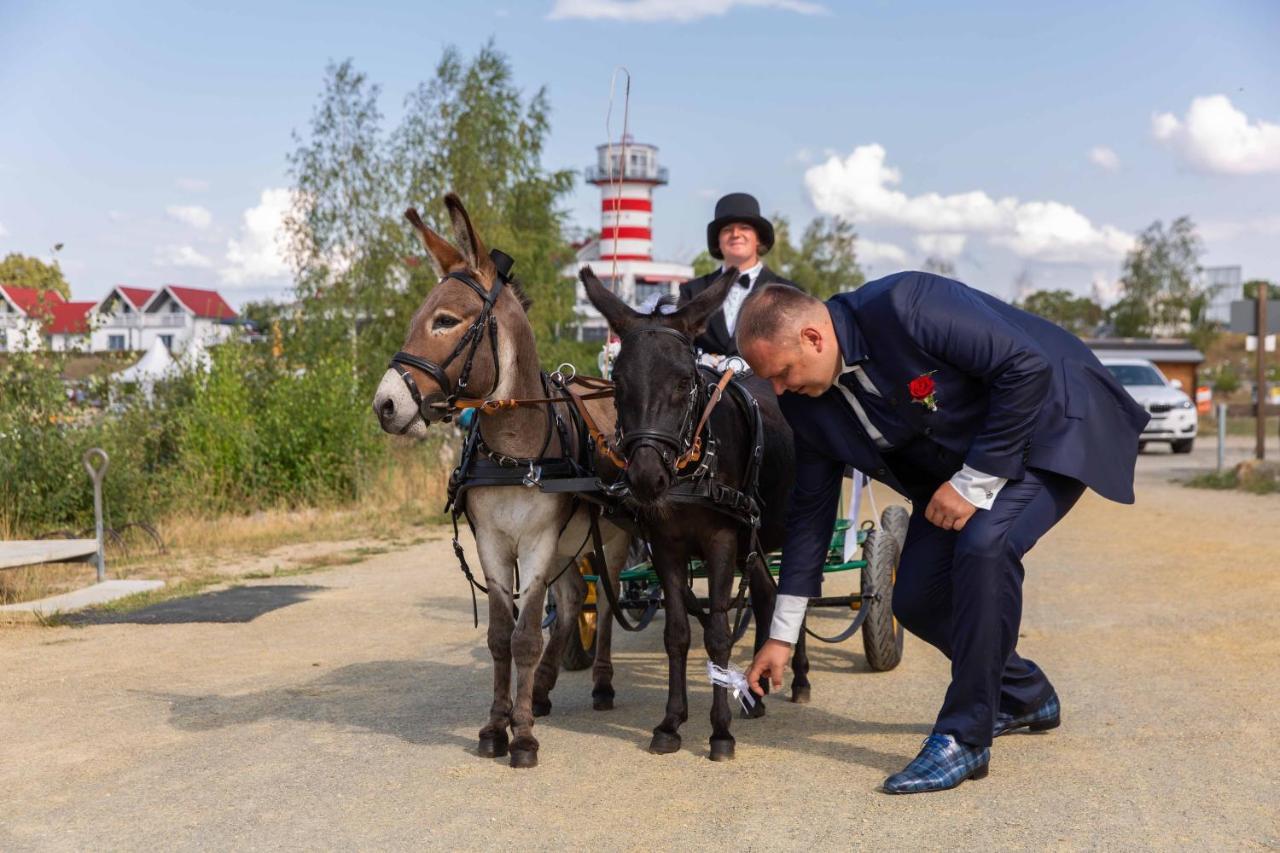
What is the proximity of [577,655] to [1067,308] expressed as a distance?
264ft

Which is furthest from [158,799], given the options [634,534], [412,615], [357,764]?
[412,615]

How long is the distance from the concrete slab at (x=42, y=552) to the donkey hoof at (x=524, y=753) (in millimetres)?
5786

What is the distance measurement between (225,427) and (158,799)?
494 inches

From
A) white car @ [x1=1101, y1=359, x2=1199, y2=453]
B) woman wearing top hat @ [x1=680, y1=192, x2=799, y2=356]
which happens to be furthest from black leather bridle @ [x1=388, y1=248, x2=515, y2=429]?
white car @ [x1=1101, y1=359, x2=1199, y2=453]

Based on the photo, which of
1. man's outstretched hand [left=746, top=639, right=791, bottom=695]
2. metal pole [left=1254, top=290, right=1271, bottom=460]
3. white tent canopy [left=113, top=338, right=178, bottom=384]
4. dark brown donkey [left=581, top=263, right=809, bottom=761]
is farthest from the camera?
metal pole [left=1254, top=290, right=1271, bottom=460]

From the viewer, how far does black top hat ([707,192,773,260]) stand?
25.3 feet

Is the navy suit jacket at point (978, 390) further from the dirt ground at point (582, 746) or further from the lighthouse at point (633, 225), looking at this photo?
the lighthouse at point (633, 225)

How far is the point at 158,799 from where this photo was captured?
16.6 feet

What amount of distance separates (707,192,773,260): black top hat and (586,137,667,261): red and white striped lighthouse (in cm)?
5839

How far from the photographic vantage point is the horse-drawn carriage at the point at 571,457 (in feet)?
16.9

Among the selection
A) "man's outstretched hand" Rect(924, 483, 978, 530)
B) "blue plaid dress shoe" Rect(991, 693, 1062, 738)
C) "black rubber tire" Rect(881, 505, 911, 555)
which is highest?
"man's outstretched hand" Rect(924, 483, 978, 530)

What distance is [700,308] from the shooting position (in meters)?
5.32

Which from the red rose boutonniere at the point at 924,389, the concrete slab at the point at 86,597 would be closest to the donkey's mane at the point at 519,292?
the red rose boutonniere at the point at 924,389

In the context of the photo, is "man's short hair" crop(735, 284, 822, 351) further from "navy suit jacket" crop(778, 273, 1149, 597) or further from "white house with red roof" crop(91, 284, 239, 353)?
"white house with red roof" crop(91, 284, 239, 353)
